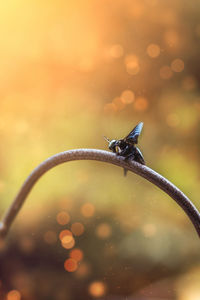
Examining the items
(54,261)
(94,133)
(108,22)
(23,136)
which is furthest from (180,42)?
(54,261)

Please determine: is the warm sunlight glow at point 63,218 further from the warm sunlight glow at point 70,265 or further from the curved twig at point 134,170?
the curved twig at point 134,170

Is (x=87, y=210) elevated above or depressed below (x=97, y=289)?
above

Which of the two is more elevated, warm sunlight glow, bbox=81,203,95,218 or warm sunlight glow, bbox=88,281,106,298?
warm sunlight glow, bbox=81,203,95,218

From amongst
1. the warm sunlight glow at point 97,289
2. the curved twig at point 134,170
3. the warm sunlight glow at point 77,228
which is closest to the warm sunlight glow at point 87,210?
the warm sunlight glow at point 77,228

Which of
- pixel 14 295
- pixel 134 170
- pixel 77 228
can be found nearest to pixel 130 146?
pixel 134 170

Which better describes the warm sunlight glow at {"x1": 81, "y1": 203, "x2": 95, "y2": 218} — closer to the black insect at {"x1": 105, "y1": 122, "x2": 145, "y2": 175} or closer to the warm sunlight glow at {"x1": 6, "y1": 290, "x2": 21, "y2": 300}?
the warm sunlight glow at {"x1": 6, "y1": 290, "x2": 21, "y2": 300}

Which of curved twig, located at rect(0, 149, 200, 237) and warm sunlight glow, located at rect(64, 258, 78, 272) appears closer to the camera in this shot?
curved twig, located at rect(0, 149, 200, 237)

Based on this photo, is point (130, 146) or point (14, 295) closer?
point (130, 146)

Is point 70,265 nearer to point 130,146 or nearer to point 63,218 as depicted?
point 63,218

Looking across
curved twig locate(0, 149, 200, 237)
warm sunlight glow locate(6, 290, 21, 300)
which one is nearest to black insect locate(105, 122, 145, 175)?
curved twig locate(0, 149, 200, 237)

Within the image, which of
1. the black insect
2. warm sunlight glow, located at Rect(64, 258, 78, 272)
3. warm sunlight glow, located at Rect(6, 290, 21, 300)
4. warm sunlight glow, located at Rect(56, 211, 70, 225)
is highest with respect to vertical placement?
the black insect
